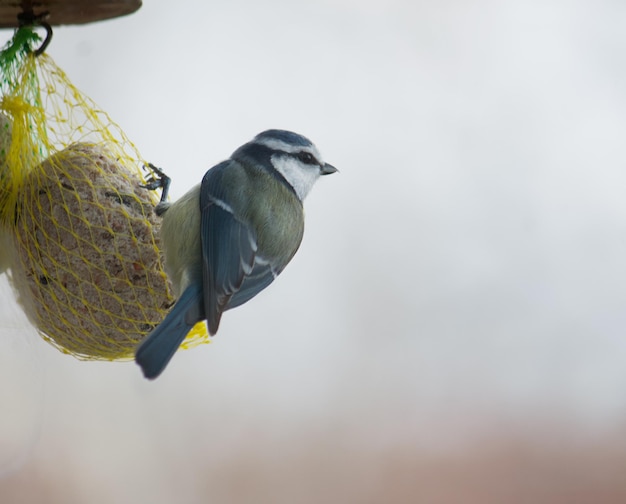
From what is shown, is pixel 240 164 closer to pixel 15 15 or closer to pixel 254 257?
pixel 254 257

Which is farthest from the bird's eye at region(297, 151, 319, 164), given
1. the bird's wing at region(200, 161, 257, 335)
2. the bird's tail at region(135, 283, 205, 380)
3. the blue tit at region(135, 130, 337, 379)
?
the bird's tail at region(135, 283, 205, 380)

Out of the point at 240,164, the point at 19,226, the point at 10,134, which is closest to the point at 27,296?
the point at 19,226

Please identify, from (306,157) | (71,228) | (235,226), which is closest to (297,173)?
(306,157)

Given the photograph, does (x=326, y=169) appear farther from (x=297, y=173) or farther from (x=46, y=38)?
(x=46, y=38)

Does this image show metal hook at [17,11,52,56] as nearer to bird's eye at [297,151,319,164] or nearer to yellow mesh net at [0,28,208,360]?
yellow mesh net at [0,28,208,360]

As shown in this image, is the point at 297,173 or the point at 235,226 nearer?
the point at 235,226

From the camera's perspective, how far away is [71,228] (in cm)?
129

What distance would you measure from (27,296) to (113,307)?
0.13 metres

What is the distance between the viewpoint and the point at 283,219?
1378 mm

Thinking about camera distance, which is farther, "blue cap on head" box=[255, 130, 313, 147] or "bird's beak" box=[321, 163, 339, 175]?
"bird's beak" box=[321, 163, 339, 175]

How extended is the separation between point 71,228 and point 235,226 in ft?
0.72

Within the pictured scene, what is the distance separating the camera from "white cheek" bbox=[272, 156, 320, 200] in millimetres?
1406

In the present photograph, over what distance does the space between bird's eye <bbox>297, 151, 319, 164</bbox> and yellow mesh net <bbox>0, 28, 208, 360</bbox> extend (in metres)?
0.22

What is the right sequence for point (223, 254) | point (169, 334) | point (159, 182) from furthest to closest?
A: point (159, 182)
point (223, 254)
point (169, 334)
